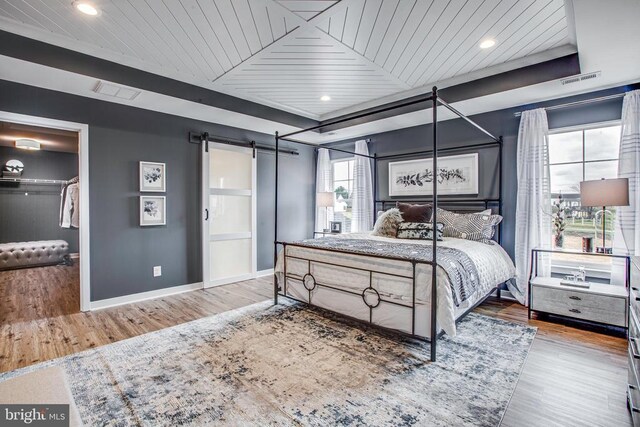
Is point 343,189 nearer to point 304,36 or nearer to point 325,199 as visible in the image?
point 325,199

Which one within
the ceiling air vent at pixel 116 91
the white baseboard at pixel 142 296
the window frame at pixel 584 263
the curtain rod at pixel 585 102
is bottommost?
the white baseboard at pixel 142 296

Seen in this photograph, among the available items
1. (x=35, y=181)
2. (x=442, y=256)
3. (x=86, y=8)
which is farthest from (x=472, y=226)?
(x=35, y=181)

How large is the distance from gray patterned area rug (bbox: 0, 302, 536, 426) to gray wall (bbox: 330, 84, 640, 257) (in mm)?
1766

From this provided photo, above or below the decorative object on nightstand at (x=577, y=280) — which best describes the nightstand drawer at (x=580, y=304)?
below

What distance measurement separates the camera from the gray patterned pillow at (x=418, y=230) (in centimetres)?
378

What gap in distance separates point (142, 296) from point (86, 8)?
3.22 m

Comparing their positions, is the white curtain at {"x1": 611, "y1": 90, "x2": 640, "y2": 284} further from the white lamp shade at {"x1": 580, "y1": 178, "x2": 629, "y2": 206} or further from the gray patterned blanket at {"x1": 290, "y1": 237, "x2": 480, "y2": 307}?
the gray patterned blanket at {"x1": 290, "y1": 237, "x2": 480, "y2": 307}

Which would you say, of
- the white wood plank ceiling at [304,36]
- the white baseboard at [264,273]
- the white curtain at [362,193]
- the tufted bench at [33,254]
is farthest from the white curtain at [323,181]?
the tufted bench at [33,254]

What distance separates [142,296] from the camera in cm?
399

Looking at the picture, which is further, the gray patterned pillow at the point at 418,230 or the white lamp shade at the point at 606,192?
the gray patterned pillow at the point at 418,230

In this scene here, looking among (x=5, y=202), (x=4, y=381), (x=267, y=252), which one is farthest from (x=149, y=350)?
(x=5, y=202)

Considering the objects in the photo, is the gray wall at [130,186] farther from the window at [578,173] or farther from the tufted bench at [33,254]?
the window at [578,173]

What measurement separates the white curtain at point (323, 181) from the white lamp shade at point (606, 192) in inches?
155

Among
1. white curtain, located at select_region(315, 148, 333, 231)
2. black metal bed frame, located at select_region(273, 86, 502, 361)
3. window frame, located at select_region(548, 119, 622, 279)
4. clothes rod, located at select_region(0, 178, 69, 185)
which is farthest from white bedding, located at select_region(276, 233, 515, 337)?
clothes rod, located at select_region(0, 178, 69, 185)
